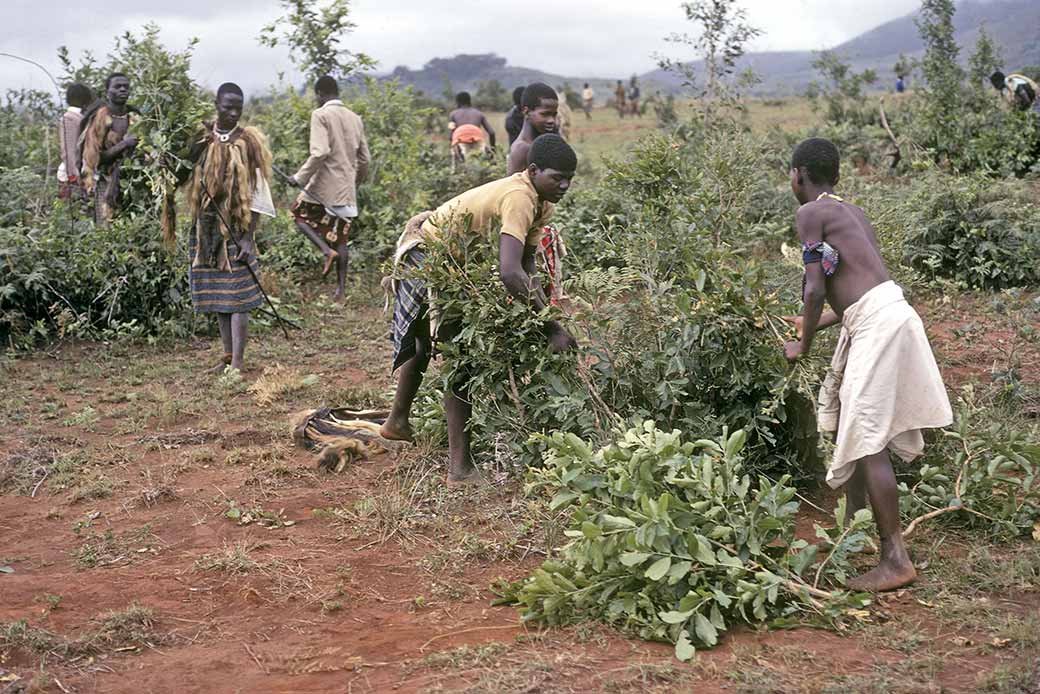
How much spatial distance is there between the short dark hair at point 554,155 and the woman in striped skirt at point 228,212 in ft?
9.02

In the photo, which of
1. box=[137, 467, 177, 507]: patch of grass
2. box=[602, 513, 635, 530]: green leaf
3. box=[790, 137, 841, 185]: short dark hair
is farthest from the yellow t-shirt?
box=[137, 467, 177, 507]: patch of grass

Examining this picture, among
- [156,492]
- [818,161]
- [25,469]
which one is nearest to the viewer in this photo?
[818,161]

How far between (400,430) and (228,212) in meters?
2.14

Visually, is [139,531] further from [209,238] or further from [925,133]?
[925,133]

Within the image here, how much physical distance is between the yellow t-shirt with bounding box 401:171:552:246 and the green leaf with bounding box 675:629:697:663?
69.8 inches

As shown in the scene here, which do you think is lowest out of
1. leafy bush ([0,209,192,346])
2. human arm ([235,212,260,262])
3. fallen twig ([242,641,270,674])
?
fallen twig ([242,641,270,674])

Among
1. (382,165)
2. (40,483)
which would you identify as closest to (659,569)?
(40,483)

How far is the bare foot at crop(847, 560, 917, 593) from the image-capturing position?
3586mm

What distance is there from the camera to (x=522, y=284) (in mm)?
4309

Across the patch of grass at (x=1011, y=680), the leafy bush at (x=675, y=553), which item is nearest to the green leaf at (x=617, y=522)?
the leafy bush at (x=675, y=553)

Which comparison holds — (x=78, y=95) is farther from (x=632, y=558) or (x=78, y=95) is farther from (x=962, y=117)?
(x=962, y=117)

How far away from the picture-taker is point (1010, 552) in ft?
12.7

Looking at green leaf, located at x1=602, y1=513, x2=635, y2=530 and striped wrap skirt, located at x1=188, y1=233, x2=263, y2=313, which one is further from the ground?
striped wrap skirt, located at x1=188, y1=233, x2=263, y2=313

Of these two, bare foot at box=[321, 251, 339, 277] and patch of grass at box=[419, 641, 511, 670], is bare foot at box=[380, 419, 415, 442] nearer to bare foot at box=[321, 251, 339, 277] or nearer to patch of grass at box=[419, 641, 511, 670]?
patch of grass at box=[419, 641, 511, 670]
